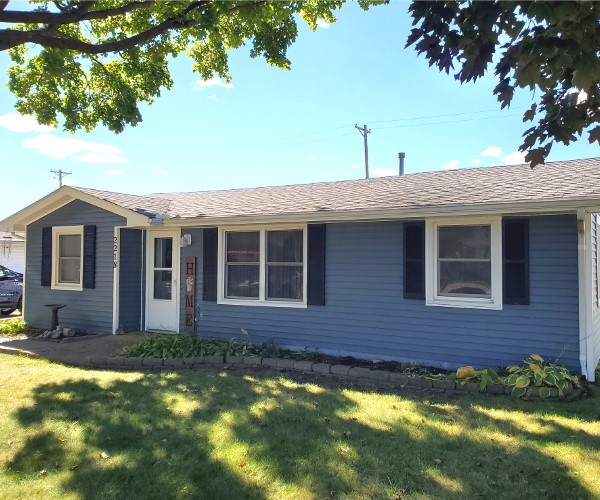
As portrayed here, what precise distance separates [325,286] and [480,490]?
15.7ft

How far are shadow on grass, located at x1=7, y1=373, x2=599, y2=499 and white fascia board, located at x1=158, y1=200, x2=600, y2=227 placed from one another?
8.44 feet

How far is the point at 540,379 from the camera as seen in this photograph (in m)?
5.66

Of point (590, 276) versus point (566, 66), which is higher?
point (566, 66)

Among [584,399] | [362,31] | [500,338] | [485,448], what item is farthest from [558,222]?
[362,31]

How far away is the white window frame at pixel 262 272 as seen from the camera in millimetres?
8094

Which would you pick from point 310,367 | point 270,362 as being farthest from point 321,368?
point 270,362

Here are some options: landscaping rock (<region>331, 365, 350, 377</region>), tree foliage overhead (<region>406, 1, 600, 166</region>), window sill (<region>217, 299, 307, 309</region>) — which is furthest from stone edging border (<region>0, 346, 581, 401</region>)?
tree foliage overhead (<region>406, 1, 600, 166</region>)

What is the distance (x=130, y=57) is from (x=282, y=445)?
28.7 feet

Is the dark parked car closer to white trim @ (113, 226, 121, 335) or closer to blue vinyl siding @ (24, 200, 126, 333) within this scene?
blue vinyl siding @ (24, 200, 126, 333)

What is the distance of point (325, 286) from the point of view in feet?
25.9

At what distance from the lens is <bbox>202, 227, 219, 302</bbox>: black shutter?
886 cm

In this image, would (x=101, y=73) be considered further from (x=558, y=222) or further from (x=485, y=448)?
(x=485, y=448)

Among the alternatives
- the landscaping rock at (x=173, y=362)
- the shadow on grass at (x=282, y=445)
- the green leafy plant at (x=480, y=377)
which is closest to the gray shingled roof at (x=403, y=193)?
the green leafy plant at (x=480, y=377)

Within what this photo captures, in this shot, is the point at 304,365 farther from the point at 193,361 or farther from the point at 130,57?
the point at 130,57
